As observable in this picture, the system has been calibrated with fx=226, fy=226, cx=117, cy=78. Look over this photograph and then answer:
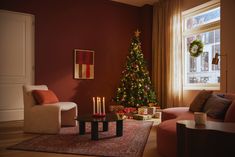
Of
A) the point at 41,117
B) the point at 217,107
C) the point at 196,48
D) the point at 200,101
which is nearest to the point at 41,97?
the point at 41,117

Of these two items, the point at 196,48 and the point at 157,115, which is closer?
the point at 196,48

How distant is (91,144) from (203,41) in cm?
406

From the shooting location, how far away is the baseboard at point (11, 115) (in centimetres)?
510

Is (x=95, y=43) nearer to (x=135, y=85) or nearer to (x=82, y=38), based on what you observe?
(x=82, y=38)

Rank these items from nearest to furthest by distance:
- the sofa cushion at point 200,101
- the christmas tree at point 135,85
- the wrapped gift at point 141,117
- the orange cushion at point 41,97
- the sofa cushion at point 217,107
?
the sofa cushion at point 217,107 < the sofa cushion at point 200,101 < the orange cushion at point 41,97 < the wrapped gift at point 141,117 < the christmas tree at point 135,85

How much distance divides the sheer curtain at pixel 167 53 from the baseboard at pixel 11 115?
3.68 metres

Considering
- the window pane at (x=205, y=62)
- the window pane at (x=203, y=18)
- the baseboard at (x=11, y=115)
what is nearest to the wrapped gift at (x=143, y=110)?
the window pane at (x=205, y=62)

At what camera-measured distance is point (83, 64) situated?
6.11 m

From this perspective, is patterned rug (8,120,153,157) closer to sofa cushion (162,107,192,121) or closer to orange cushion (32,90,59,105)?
sofa cushion (162,107,192,121)

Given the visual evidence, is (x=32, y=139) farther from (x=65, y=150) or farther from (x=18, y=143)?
(x=65, y=150)

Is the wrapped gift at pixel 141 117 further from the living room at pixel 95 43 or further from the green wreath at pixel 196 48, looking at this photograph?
the green wreath at pixel 196 48

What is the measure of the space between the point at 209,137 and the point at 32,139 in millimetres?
2723

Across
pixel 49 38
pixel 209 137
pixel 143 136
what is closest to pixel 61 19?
pixel 49 38

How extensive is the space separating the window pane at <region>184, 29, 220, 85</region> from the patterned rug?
248cm
